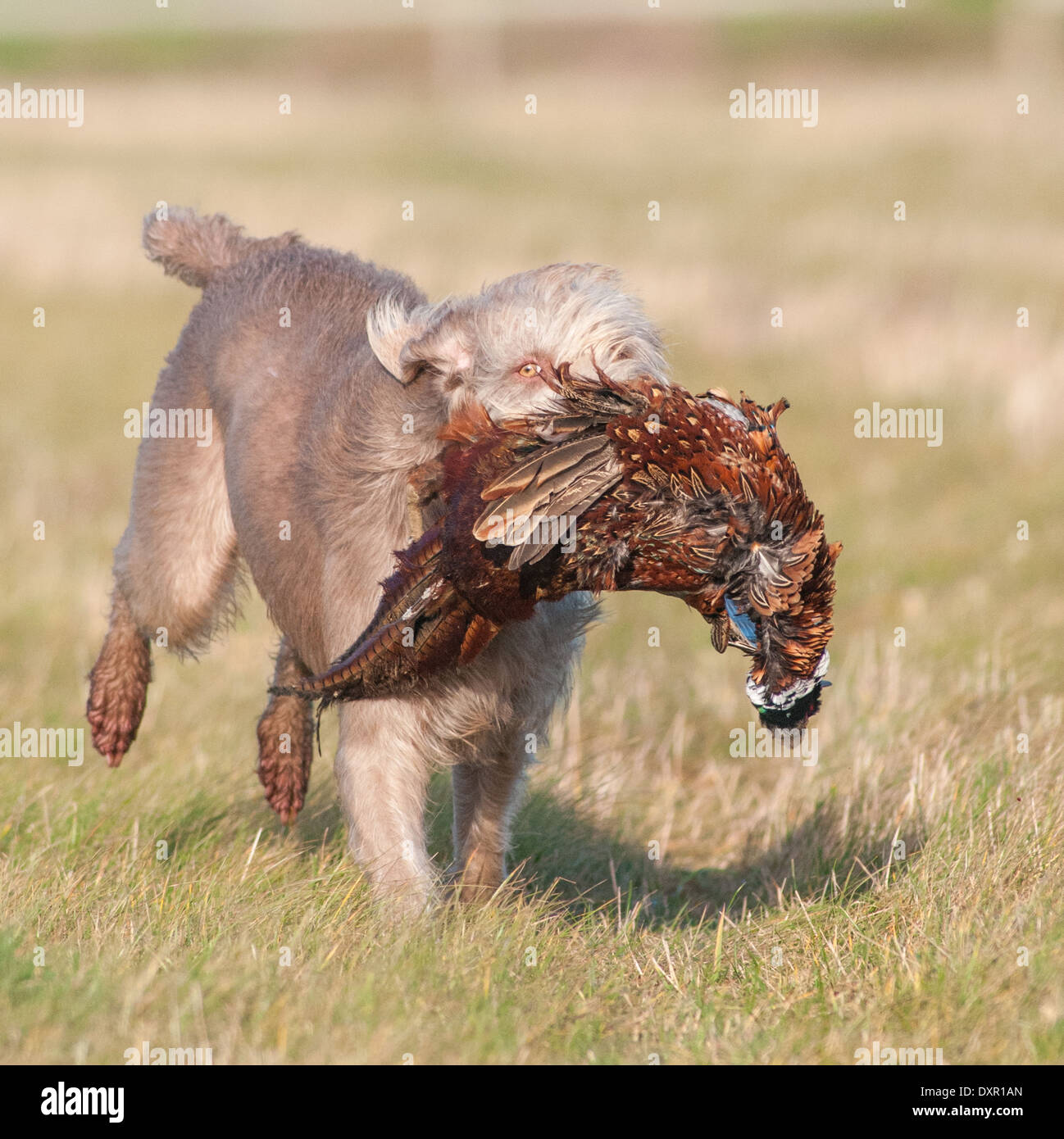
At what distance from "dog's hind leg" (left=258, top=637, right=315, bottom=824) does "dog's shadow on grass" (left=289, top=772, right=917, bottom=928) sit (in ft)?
0.44

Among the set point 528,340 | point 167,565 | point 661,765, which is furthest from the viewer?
point 661,765

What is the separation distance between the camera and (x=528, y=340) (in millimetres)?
3867

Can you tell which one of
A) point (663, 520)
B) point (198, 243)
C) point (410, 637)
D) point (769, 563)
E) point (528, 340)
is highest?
point (198, 243)

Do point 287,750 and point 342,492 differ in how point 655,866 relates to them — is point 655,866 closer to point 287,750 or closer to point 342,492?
point 287,750

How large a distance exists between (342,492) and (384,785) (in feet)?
2.78

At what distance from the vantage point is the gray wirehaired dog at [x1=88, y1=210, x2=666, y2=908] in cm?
397

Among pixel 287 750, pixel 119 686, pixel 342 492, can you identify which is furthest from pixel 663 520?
pixel 119 686

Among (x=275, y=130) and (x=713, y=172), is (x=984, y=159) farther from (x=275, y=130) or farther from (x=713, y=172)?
(x=275, y=130)

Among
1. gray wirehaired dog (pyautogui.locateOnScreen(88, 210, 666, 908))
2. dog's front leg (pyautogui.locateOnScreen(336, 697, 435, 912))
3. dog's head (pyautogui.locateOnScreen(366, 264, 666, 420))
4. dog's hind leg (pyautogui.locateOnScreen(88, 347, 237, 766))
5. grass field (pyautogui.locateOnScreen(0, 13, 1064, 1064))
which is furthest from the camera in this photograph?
dog's hind leg (pyautogui.locateOnScreen(88, 347, 237, 766))

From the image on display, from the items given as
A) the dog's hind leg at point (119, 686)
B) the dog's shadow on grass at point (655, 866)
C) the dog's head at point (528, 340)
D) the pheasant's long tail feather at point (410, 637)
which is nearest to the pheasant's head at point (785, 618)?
the dog's head at point (528, 340)

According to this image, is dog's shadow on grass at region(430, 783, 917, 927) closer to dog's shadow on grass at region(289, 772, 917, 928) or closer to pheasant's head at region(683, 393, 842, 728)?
dog's shadow on grass at region(289, 772, 917, 928)

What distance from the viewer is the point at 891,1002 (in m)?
3.74

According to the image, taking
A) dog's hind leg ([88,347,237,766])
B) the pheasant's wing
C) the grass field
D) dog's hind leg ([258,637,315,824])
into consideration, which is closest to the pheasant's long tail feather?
the pheasant's wing

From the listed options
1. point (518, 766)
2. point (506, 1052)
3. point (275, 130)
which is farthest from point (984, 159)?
point (506, 1052)
